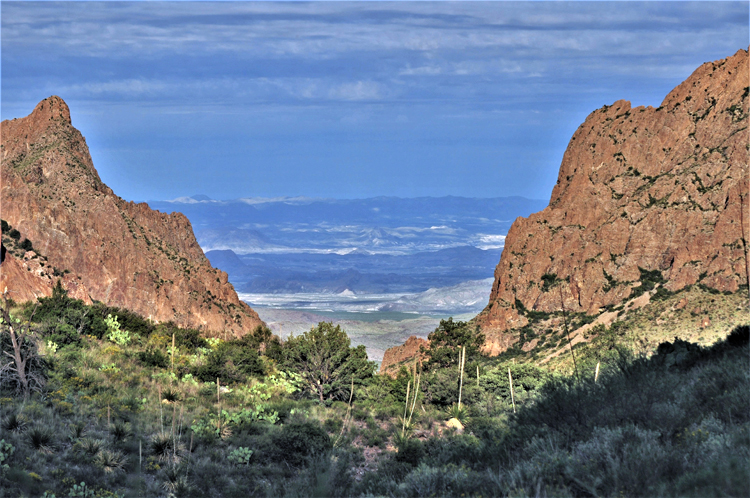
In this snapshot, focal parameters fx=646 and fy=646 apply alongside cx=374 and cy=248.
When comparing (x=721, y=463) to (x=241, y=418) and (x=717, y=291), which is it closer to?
(x=241, y=418)

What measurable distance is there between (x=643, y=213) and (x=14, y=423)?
234 ft

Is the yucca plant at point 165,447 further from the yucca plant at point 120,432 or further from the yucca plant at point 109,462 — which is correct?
the yucca plant at point 109,462

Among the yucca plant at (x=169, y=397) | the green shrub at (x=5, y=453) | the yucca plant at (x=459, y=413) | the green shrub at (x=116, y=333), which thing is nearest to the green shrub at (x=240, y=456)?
the yucca plant at (x=169, y=397)

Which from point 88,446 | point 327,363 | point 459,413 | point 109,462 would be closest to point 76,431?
point 88,446

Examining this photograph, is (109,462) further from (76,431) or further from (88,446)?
(76,431)

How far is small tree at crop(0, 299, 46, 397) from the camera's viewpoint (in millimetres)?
15953

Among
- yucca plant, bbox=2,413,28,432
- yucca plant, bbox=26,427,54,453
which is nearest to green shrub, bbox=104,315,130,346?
yucca plant, bbox=2,413,28,432

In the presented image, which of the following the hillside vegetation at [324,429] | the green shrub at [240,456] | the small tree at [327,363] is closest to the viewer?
the hillside vegetation at [324,429]

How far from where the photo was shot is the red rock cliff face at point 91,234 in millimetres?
62812

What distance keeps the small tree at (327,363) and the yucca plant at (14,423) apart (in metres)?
12.5

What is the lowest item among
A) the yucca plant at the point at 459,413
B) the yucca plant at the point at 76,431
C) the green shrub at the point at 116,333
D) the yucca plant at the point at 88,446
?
the yucca plant at the point at 459,413

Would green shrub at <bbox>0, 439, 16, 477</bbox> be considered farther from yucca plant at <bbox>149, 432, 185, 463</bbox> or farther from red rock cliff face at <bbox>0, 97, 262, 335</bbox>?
red rock cliff face at <bbox>0, 97, 262, 335</bbox>

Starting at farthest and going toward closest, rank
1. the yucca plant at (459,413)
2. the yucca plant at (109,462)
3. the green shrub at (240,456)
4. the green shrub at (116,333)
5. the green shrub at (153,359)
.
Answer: the green shrub at (116,333)
the yucca plant at (459,413)
the green shrub at (153,359)
the green shrub at (240,456)
the yucca plant at (109,462)

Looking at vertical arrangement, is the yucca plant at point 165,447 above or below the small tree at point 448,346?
below
